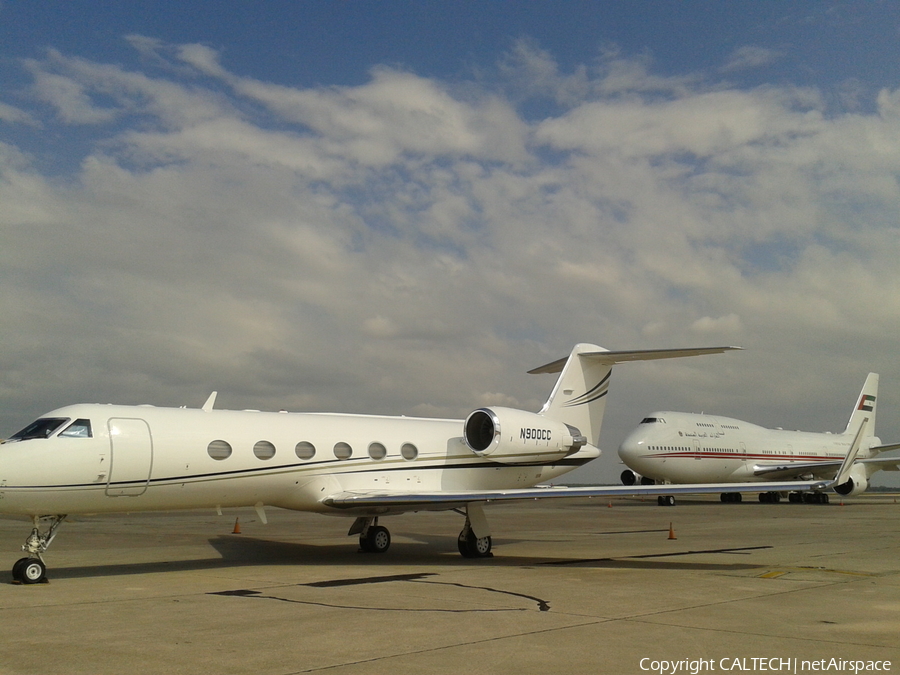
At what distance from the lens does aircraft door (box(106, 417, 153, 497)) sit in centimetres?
1155

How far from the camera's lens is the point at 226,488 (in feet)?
42.0

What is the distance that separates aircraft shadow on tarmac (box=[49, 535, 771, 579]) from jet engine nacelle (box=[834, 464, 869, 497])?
2533 centimetres

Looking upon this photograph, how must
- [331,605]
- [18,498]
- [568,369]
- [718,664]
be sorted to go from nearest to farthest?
[718,664]
[331,605]
[18,498]
[568,369]

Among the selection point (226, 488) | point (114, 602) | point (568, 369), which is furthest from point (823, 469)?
point (114, 602)

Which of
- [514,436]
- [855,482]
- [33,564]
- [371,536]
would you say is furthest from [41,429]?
[855,482]

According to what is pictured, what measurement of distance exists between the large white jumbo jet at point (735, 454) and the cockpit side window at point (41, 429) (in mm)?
31631

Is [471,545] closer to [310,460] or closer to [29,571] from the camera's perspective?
[310,460]

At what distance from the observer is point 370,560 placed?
1452 centimetres

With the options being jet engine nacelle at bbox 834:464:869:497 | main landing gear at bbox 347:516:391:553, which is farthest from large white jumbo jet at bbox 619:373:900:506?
main landing gear at bbox 347:516:391:553

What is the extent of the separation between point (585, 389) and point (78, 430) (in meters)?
10.4

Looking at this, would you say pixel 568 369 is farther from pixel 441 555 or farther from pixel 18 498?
pixel 18 498

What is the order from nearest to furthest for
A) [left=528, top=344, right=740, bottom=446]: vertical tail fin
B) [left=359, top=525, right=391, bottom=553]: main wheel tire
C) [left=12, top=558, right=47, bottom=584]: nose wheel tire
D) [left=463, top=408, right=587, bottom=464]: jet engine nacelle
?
1. [left=12, top=558, right=47, bottom=584]: nose wheel tire
2. [left=463, top=408, right=587, bottom=464]: jet engine nacelle
3. [left=359, top=525, right=391, bottom=553]: main wheel tire
4. [left=528, top=344, right=740, bottom=446]: vertical tail fin

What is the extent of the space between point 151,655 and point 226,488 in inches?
242

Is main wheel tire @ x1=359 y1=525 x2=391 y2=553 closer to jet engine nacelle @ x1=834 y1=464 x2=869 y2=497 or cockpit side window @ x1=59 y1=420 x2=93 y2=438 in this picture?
cockpit side window @ x1=59 y1=420 x2=93 y2=438
